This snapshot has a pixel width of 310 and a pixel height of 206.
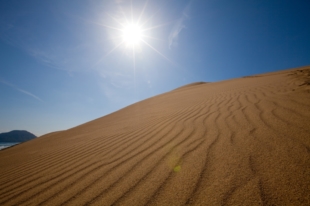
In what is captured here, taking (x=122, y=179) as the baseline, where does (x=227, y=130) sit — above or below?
above

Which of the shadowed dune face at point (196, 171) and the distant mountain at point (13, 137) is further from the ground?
the distant mountain at point (13, 137)

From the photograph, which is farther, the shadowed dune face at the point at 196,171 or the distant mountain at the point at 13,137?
the distant mountain at the point at 13,137

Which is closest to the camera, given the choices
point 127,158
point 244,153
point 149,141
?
point 244,153

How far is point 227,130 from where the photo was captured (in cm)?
226

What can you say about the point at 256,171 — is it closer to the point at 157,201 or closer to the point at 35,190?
the point at 157,201

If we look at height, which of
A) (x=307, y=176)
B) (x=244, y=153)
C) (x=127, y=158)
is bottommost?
(x=307, y=176)

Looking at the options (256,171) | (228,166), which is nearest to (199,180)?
(228,166)

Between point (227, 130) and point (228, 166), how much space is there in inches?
36.6

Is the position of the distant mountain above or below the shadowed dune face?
above

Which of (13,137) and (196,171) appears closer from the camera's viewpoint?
(196,171)

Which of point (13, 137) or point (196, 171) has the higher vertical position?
point (13, 137)

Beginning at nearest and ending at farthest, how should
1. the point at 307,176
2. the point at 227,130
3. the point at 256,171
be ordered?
the point at 307,176, the point at 256,171, the point at 227,130

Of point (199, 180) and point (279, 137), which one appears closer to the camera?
point (199, 180)

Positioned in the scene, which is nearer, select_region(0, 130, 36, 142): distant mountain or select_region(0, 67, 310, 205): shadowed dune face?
select_region(0, 67, 310, 205): shadowed dune face
